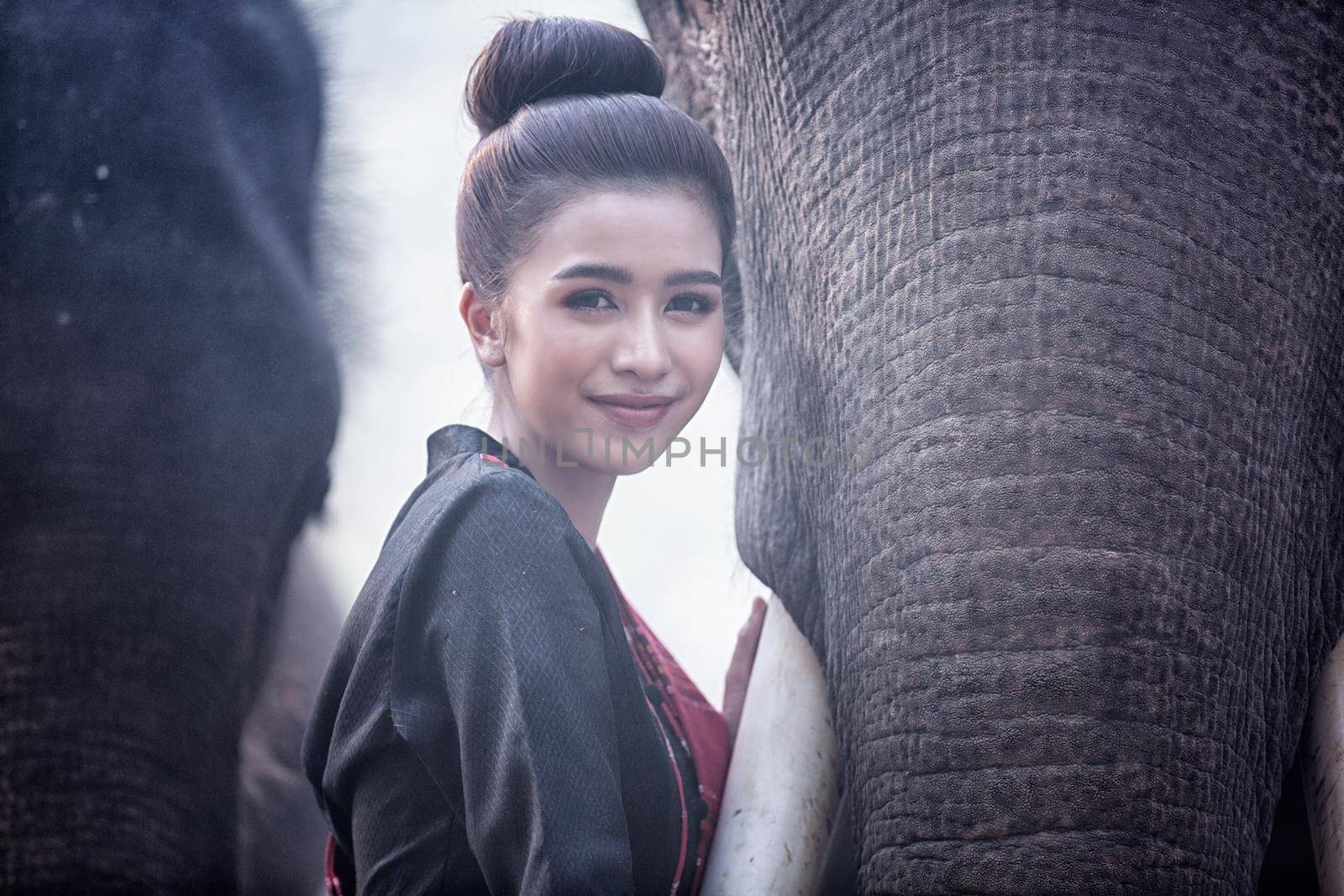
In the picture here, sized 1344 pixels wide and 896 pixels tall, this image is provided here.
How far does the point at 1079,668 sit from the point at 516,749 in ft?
0.80

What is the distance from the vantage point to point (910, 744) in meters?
0.61

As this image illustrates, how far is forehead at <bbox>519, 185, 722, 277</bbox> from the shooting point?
2.25ft

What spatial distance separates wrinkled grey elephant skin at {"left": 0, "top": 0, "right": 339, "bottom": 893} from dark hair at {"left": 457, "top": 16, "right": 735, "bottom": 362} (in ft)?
1.60

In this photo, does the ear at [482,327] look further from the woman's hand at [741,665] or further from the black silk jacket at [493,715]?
the woman's hand at [741,665]

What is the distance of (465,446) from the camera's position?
2.34ft

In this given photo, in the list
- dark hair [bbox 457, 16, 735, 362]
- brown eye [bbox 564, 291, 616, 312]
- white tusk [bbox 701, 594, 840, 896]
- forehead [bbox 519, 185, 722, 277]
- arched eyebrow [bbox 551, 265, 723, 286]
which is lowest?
white tusk [bbox 701, 594, 840, 896]

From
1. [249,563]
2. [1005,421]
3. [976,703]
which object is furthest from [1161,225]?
[249,563]

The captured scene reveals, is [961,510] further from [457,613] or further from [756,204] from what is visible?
[756,204]

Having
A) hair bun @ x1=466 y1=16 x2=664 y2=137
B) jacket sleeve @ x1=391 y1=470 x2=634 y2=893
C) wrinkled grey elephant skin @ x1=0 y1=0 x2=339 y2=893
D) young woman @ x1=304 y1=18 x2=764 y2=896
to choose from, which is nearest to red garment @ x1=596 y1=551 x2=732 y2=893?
young woman @ x1=304 y1=18 x2=764 y2=896

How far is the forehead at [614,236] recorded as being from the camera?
69 cm

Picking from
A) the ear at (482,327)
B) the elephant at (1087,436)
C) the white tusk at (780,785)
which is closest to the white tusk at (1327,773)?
the elephant at (1087,436)

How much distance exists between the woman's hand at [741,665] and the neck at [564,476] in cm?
16

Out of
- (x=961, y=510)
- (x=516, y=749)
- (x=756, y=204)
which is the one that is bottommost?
(x=516, y=749)

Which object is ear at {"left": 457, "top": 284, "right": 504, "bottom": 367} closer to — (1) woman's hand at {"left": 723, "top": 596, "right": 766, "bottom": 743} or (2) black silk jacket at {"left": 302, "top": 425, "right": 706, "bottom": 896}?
(2) black silk jacket at {"left": 302, "top": 425, "right": 706, "bottom": 896}
